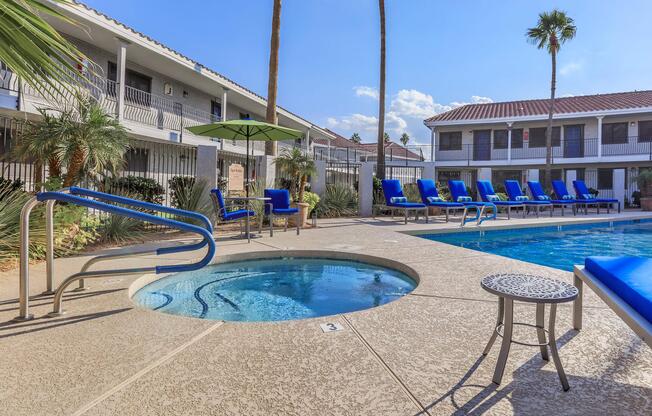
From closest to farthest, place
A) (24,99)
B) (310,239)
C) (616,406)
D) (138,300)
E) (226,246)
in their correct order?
1. (616,406)
2. (138,300)
3. (226,246)
4. (310,239)
5. (24,99)

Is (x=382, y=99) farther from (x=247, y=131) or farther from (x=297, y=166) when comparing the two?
(x=247, y=131)

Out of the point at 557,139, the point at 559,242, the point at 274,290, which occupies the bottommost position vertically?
the point at 274,290

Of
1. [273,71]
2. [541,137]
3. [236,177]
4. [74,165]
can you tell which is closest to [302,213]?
[236,177]

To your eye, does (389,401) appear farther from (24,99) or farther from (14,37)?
(24,99)

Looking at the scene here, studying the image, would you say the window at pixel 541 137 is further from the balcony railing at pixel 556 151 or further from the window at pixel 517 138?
the window at pixel 517 138

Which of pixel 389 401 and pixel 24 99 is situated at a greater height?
pixel 24 99

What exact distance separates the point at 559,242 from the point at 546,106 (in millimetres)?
22338

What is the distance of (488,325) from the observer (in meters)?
2.71

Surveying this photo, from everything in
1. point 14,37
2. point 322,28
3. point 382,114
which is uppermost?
point 322,28

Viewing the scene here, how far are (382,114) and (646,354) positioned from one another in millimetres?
14786

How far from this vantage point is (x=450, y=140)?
27.7 metres

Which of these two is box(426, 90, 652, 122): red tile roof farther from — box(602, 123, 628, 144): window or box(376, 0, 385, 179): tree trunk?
box(376, 0, 385, 179): tree trunk

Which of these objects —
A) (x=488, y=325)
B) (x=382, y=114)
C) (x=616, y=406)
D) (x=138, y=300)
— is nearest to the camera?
(x=616, y=406)

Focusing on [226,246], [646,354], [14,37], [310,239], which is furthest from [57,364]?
[310,239]
